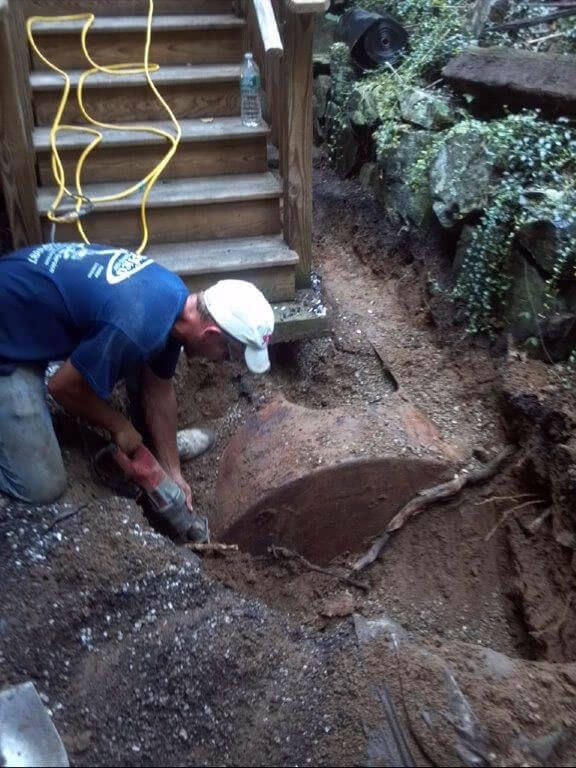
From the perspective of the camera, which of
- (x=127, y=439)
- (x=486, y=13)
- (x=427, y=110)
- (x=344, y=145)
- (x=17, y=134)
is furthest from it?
(x=344, y=145)

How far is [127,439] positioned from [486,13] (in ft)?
12.7

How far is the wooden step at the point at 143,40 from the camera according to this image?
442 cm

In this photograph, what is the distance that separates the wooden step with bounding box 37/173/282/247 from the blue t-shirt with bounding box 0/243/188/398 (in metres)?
1.04

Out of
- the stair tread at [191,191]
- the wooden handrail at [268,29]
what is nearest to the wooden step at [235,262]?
the stair tread at [191,191]

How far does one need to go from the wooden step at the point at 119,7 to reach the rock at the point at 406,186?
135cm

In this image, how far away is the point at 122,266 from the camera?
3.07 metres

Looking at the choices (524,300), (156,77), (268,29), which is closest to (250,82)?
(156,77)

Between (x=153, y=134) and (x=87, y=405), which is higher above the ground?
(x=153, y=134)

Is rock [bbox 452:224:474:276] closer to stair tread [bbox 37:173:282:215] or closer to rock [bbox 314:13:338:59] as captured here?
stair tread [bbox 37:173:282:215]

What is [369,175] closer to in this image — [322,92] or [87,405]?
[322,92]

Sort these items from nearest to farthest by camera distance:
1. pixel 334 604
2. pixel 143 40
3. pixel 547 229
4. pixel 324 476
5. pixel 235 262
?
pixel 334 604, pixel 324 476, pixel 547 229, pixel 235 262, pixel 143 40

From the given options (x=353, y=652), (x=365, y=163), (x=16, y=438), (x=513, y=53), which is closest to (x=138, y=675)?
(x=353, y=652)

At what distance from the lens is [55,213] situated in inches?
161

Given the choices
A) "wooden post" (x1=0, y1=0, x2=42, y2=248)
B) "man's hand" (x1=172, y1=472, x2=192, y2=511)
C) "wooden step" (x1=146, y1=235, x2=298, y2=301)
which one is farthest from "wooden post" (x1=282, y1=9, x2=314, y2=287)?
"man's hand" (x1=172, y1=472, x2=192, y2=511)
